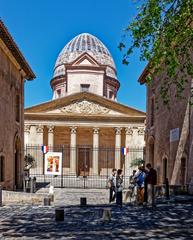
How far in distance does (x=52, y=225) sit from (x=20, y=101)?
13.5m

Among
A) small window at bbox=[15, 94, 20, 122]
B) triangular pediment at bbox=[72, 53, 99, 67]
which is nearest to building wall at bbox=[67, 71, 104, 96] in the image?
triangular pediment at bbox=[72, 53, 99, 67]

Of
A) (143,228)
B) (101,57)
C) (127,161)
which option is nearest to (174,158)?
(143,228)

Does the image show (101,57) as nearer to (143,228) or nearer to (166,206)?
(166,206)

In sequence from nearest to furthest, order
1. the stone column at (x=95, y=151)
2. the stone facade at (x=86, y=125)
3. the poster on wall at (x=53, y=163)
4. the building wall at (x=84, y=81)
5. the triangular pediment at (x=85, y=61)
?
the poster on wall at (x=53, y=163) < the stone column at (x=95, y=151) < the stone facade at (x=86, y=125) < the building wall at (x=84, y=81) < the triangular pediment at (x=85, y=61)

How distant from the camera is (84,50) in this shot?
45.7m

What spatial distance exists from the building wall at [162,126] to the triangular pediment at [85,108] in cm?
1372

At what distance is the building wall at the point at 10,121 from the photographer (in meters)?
16.0

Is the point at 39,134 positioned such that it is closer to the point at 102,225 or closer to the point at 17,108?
the point at 17,108

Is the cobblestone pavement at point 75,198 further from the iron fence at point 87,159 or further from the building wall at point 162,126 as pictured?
the iron fence at point 87,159

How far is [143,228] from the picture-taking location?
740cm

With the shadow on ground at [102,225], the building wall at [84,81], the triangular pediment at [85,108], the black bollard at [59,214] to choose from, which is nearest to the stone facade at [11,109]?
the shadow on ground at [102,225]

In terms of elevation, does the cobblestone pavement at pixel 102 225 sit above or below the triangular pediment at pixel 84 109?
below

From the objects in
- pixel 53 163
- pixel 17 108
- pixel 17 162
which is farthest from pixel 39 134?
pixel 53 163

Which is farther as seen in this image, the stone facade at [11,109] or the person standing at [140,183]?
the stone facade at [11,109]
